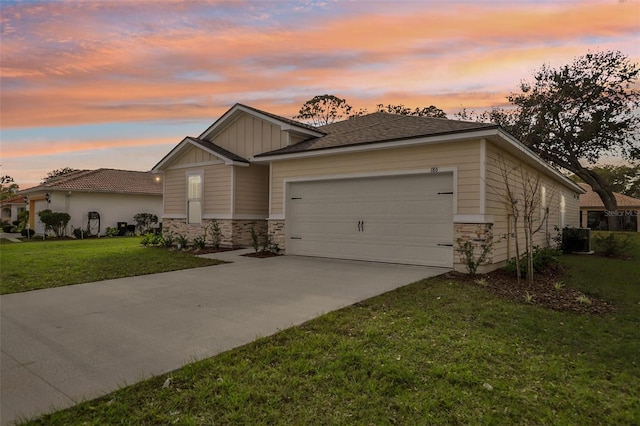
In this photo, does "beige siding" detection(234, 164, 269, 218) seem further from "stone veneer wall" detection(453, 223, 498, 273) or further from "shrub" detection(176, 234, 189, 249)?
"stone veneer wall" detection(453, 223, 498, 273)

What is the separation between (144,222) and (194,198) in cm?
1100

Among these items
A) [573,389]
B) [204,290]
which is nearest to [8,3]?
[204,290]

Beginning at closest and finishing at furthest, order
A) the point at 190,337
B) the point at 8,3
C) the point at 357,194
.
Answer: the point at 190,337
the point at 8,3
the point at 357,194

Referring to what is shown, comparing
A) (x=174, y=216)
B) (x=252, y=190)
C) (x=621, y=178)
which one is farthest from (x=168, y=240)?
(x=621, y=178)

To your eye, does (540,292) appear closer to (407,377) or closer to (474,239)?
(474,239)

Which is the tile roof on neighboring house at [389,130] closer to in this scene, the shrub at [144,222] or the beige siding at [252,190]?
the beige siding at [252,190]

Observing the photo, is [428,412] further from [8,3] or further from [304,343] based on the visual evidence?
[8,3]

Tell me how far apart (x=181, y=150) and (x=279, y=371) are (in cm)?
1280

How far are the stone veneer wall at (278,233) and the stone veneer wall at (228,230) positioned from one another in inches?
71.3

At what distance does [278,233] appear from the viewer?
11469 millimetres

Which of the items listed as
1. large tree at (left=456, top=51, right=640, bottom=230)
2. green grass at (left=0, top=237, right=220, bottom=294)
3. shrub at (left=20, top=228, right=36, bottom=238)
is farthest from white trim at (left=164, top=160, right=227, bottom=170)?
large tree at (left=456, top=51, right=640, bottom=230)

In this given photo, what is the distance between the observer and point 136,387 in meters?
2.93

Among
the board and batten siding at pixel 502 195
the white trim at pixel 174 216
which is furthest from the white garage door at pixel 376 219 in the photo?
the white trim at pixel 174 216

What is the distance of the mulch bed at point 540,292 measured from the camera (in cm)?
554
